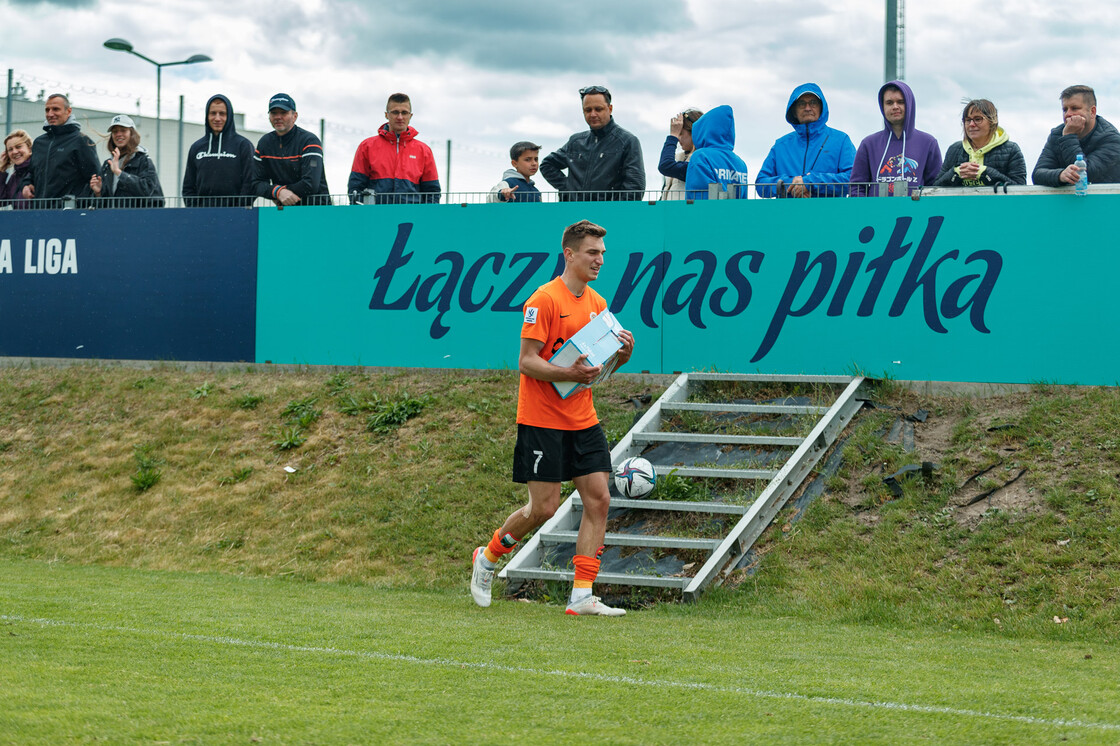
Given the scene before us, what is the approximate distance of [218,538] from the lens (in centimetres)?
1081

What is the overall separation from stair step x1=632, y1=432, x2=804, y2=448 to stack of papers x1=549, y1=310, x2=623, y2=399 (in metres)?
2.42

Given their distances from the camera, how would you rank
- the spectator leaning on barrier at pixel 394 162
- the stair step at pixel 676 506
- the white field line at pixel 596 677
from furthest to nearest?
the spectator leaning on barrier at pixel 394 162 → the stair step at pixel 676 506 → the white field line at pixel 596 677

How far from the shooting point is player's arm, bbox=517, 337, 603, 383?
25.4ft

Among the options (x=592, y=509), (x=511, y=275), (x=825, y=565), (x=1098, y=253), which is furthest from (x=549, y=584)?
(x=1098, y=253)

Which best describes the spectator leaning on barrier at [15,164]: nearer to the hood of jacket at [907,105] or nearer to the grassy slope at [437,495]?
the grassy slope at [437,495]

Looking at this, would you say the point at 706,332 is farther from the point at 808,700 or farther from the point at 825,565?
the point at 808,700

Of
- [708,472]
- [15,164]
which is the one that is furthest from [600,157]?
[15,164]

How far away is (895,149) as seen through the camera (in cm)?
1109

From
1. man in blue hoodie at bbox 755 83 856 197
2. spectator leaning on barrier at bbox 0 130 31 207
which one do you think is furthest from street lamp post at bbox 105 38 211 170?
man in blue hoodie at bbox 755 83 856 197

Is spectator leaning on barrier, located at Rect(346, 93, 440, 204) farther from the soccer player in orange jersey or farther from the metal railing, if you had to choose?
the soccer player in orange jersey

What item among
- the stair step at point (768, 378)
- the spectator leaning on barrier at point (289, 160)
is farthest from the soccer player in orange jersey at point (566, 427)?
the spectator leaning on barrier at point (289, 160)

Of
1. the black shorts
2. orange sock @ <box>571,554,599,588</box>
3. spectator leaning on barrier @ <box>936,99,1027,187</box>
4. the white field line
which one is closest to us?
the white field line

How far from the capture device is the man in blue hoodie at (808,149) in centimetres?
1145

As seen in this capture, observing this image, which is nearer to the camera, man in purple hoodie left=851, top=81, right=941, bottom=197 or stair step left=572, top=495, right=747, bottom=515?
stair step left=572, top=495, right=747, bottom=515
